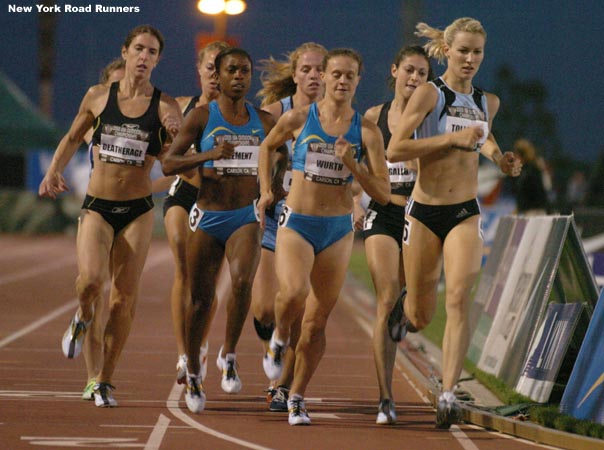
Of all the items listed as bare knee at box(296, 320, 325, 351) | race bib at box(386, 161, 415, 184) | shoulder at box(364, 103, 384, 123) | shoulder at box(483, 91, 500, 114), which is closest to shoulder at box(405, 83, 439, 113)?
shoulder at box(483, 91, 500, 114)

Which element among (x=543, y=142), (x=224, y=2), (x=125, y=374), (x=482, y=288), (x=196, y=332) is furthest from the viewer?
(x=543, y=142)

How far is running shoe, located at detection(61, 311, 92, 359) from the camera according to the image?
10.5 meters

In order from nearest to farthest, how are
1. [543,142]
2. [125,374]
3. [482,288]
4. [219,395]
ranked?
[219,395] < [125,374] < [482,288] < [543,142]

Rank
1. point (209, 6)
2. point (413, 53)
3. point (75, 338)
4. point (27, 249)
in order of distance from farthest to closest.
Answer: point (27, 249)
point (209, 6)
point (413, 53)
point (75, 338)

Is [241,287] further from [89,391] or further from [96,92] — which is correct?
[96,92]

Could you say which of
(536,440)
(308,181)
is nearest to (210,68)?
(308,181)

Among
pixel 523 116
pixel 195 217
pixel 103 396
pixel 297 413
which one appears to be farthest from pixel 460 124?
pixel 523 116

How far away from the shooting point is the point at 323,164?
32.1ft

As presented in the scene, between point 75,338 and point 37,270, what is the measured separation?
71.6 ft

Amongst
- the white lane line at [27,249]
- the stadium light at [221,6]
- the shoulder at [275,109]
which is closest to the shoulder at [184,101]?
the shoulder at [275,109]

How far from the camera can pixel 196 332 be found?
10.2 meters

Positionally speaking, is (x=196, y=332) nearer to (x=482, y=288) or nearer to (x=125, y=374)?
(x=125, y=374)

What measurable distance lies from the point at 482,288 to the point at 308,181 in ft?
19.5

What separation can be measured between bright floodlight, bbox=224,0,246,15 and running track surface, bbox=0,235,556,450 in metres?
7.93
